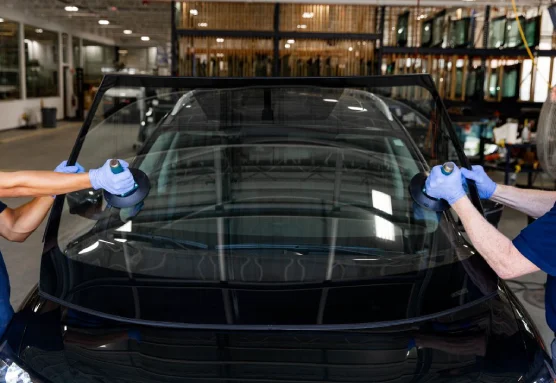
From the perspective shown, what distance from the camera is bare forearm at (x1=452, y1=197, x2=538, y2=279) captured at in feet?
5.90

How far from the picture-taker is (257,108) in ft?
7.95

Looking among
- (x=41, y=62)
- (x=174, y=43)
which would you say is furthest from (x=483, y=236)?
(x=41, y=62)

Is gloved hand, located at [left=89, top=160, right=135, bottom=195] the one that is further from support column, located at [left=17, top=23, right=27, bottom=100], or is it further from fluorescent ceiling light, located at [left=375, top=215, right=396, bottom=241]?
support column, located at [left=17, top=23, right=27, bottom=100]

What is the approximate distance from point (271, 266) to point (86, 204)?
81cm

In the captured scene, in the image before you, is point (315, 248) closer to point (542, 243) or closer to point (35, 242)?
point (542, 243)

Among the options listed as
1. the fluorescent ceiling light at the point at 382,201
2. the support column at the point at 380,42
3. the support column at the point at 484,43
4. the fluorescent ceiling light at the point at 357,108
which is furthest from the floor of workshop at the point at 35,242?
the support column at the point at 380,42

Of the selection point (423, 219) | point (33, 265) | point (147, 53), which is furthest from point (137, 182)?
point (147, 53)

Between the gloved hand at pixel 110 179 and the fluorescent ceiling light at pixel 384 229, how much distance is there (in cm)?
86

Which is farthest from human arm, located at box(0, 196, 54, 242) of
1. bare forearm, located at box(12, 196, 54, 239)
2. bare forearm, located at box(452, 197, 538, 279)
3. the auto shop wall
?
the auto shop wall

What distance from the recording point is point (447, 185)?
1849 millimetres

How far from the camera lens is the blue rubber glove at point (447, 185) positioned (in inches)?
72.6

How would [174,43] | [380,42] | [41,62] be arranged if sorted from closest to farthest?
[380,42] < [174,43] < [41,62]

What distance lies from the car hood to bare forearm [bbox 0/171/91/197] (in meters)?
0.40

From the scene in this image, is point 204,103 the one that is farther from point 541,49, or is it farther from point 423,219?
point 541,49
